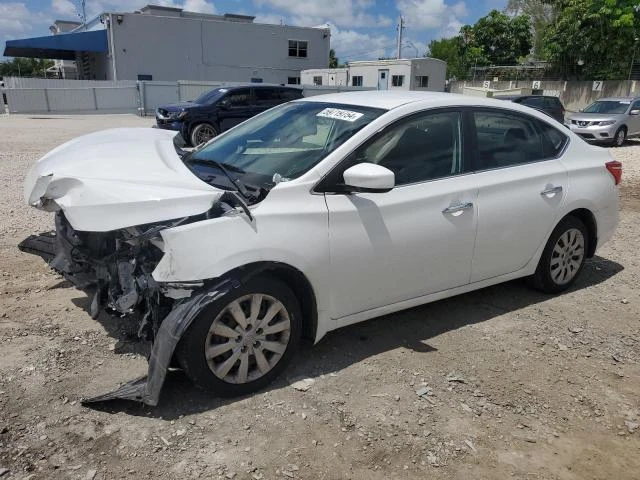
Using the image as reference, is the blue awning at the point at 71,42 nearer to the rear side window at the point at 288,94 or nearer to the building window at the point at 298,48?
the building window at the point at 298,48

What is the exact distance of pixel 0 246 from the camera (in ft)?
19.1

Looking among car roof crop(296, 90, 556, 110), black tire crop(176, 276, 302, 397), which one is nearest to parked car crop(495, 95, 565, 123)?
car roof crop(296, 90, 556, 110)

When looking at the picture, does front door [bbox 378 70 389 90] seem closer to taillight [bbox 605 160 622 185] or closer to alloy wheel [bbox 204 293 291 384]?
taillight [bbox 605 160 622 185]

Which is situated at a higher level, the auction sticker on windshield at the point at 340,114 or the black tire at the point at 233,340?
the auction sticker on windshield at the point at 340,114

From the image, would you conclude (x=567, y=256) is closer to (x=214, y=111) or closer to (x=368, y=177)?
(x=368, y=177)

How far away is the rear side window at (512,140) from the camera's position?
4.23 m

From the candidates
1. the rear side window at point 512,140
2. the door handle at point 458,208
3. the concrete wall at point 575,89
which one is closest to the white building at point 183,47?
the concrete wall at point 575,89

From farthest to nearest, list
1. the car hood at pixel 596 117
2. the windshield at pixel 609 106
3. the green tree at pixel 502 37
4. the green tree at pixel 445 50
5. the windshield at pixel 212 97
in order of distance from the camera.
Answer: the green tree at pixel 445 50, the green tree at pixel 502 37, the windshield at pixel 609 106, the car hood at pixel 596 117, the windshield at pixel 212 97

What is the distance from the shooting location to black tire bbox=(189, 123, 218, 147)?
15.1 metres

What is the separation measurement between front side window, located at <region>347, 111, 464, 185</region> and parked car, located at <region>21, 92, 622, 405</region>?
11 mm

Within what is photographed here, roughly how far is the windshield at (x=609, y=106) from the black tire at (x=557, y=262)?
15140 millimetres

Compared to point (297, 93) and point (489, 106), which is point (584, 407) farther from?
point (297, 93)

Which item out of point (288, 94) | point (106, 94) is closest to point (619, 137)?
point (288, 94)

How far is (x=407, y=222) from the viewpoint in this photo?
3682 millimetres
